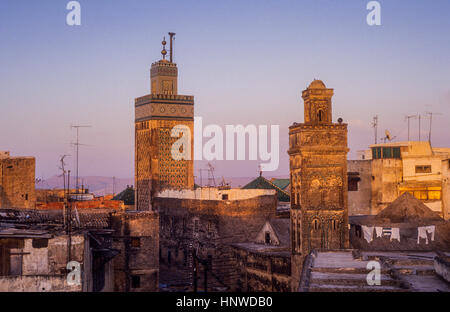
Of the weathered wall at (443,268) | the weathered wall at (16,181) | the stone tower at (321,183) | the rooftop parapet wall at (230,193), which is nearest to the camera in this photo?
the weathered wall at (443,268)

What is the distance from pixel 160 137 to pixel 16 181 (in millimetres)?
12284

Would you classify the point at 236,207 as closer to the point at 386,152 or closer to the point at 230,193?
the point at 230,193

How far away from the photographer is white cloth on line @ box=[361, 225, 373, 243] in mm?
23141

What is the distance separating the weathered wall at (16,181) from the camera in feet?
97.7

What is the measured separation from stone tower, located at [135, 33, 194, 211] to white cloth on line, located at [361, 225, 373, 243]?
18384mm

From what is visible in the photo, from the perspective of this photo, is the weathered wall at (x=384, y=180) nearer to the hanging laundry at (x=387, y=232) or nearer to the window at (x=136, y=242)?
the hanging laundry at (x=387, y=232)

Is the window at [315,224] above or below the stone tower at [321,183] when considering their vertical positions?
below

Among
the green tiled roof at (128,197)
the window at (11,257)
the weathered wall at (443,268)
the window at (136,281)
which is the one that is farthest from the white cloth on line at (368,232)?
the green tiled roof at (128,197)

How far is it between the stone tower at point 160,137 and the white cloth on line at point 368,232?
724 inches

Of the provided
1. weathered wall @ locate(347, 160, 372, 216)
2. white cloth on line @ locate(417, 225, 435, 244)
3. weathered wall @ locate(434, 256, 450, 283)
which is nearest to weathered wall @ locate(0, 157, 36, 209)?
weathered wall @ locate(347, 160, 372, 216)

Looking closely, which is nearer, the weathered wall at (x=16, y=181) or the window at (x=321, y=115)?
the window at (x=321, y=115)

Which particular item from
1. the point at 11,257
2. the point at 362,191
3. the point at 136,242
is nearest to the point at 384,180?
the point at 362,191

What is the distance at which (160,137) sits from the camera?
1607 inches
